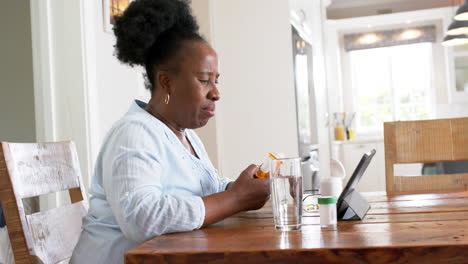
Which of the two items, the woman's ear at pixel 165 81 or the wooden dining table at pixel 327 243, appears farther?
the woman's ear at pixel 165 81

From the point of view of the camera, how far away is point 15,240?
1.12m

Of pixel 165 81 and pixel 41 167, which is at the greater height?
pixel 165 81

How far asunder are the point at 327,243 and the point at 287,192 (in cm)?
20

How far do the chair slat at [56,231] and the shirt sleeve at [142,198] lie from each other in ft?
0.59

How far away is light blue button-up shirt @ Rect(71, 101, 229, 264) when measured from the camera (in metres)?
1.06

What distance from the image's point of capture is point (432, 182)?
6.28ft

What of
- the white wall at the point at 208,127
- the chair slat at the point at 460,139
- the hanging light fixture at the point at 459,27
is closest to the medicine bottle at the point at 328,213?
the chair slat at the point at 460,139

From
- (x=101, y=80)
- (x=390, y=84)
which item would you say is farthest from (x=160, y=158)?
(x=390, y=84)

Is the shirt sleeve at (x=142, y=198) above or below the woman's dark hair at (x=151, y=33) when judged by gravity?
below

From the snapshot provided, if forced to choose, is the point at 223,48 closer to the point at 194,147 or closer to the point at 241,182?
the point at 194,147

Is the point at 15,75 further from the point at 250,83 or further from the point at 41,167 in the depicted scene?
the point at 41,167

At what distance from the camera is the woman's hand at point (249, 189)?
1.18 metres

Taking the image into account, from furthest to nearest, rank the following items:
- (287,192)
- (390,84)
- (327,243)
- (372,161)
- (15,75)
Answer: (390,84)
(372,161)
(15,75)
(287,192)
(327,243)

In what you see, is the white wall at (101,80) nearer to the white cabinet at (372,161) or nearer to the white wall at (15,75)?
the white wall at (15,75)
